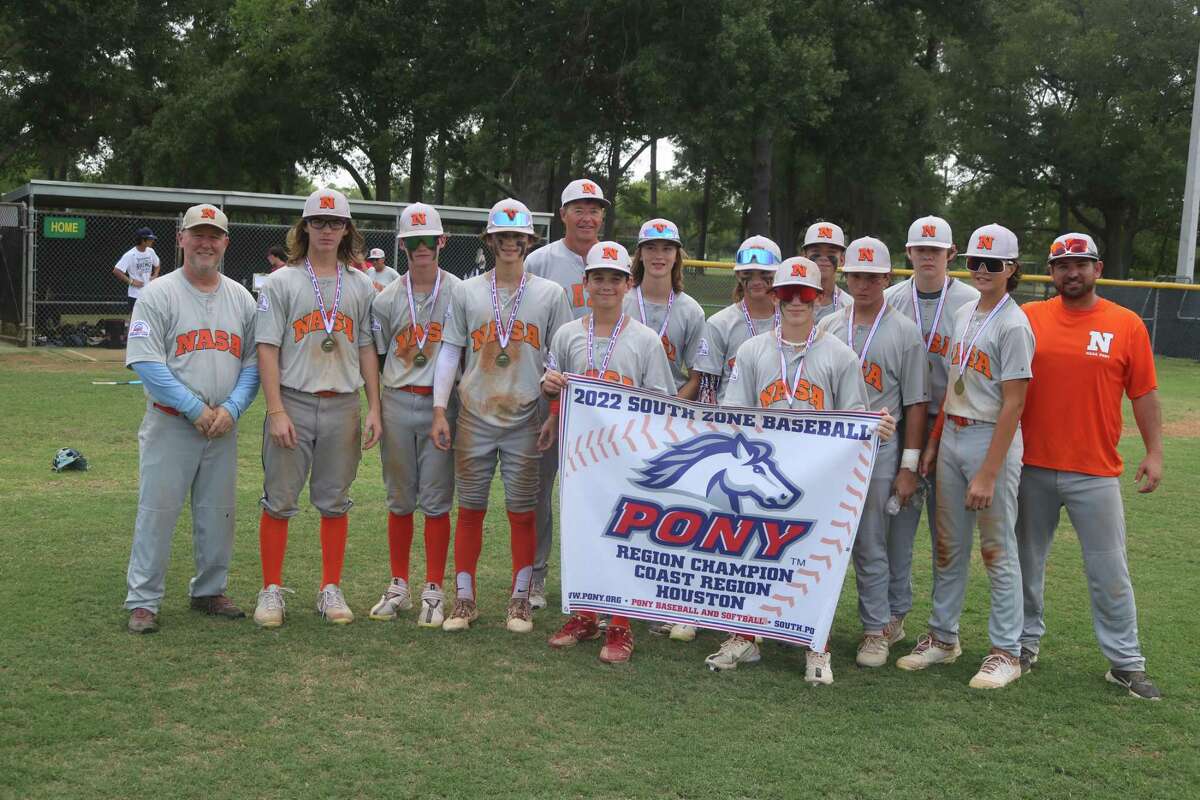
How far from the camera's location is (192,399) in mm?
5738

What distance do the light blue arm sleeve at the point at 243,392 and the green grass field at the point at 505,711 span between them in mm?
1155

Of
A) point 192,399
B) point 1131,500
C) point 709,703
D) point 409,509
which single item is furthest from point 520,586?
point 1131,500

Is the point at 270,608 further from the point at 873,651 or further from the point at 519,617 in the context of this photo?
the point at 873,651

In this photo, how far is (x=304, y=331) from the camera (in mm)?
5949

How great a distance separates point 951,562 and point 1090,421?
969 millimetres

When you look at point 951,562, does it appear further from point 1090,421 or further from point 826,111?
point 826,111

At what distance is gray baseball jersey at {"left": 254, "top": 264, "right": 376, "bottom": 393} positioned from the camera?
232 inches

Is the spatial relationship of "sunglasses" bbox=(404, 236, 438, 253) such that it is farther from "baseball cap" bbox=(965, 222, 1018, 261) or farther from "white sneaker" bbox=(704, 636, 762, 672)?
"baseball cap" bbox=(965, 222, 1018, 261)

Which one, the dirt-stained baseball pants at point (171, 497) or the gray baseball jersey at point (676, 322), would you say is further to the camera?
the gray baseball jersey at point (676, 322)

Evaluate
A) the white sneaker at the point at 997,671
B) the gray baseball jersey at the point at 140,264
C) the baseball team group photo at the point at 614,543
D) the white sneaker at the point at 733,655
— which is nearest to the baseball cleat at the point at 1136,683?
the baseball team group photo at the point at 614,543

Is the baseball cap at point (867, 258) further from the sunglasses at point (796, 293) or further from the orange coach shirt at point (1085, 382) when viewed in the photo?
the orange coach shirt at point (1085, 382)

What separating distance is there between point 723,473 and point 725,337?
1098mm

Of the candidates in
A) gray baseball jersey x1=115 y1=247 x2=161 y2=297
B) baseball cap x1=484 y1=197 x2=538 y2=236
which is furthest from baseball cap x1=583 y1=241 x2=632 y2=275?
gray baseball jersey x1=115 y1=247 x2=161 y2=297

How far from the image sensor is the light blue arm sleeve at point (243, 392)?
5953 millimetres
